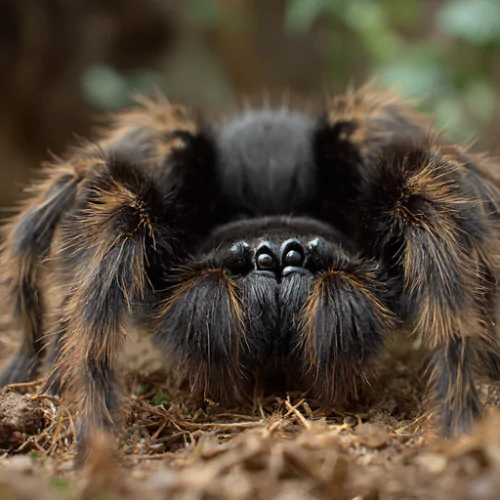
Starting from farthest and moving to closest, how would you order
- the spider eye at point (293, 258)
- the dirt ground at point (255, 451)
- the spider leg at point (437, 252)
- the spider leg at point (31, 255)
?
the spider leg at point (31, 255), the spider eye at point (293, 258), the spider leg at point (437, 252), the dirt ground at point (255, 451)

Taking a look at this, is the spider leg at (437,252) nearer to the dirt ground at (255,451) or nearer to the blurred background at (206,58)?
the dirt ground at (255,451)

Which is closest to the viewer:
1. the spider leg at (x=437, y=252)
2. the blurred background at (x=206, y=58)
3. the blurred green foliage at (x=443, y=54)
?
the spider leg at (x=437, y=252)

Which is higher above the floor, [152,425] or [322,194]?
[322,194]

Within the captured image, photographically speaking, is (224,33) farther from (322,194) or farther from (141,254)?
(141,254)

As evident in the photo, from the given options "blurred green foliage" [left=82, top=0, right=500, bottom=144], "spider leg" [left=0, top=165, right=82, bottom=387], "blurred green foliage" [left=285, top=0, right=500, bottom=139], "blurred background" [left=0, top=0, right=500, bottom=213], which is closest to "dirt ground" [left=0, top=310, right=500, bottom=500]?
"spider leg" [left=0, top=165, right=82, bottom=387]

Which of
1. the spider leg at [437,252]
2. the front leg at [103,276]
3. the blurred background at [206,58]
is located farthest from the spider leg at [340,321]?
the blurred background at [206,58]

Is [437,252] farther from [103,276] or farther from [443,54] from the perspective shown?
[443,54]

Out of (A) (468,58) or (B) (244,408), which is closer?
(B) (244,408)

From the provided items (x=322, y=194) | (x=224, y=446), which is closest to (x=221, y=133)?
(x=322, y=194)
